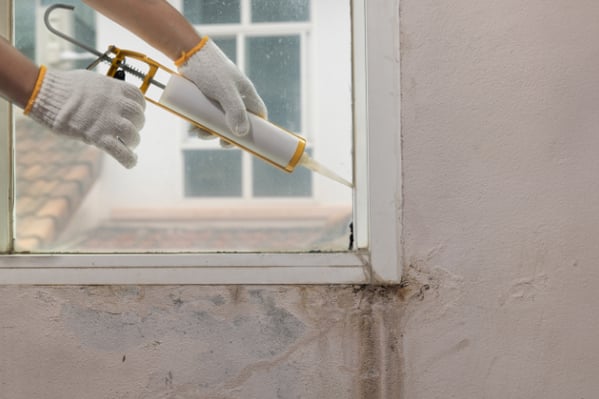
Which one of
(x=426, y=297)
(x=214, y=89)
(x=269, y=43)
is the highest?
(x=269, y=43)

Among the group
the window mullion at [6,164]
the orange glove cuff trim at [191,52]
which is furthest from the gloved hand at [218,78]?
the window mullion at [6,164]

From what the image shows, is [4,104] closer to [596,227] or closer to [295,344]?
[295,344]

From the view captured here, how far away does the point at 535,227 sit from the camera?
876 mm

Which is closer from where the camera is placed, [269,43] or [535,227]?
[535,227]

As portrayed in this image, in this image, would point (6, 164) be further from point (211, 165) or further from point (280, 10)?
point (280, 10)

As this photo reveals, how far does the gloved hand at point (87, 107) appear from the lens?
82 centimetres

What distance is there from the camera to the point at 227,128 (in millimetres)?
903

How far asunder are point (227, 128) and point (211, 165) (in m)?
0.21

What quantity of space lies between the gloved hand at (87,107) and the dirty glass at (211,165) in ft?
0.82

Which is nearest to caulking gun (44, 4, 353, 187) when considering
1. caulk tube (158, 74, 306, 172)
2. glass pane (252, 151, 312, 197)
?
caulk tube (158, 74, 306, 172)

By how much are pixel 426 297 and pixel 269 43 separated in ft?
2.02

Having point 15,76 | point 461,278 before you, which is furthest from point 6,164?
point 461,278

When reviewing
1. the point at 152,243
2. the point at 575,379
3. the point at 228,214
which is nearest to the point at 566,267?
the point at 575,379

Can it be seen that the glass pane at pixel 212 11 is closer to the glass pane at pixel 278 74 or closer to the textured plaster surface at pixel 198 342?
the glass pane at pixel 278 74
